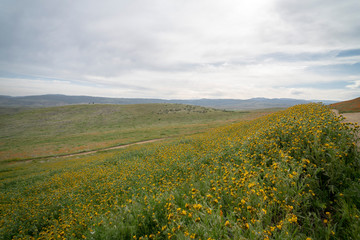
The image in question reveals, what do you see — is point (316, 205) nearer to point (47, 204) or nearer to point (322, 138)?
point (322, 138)

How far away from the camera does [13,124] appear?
69.8 m

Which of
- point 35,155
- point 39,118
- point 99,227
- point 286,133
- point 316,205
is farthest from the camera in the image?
point 39,118

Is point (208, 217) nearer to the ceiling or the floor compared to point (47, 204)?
nearer to the ceiling

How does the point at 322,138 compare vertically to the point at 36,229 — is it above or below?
above

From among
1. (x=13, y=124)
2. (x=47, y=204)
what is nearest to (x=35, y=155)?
(x=47, y=204)

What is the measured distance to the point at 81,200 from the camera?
774 centimetres

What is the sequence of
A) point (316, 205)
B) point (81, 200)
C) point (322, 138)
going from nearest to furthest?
point (316, 205) → point (322, 138) → point (81, 200)

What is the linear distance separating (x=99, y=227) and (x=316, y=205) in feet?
17.1

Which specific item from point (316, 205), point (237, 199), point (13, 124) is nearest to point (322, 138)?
point (316, 205)

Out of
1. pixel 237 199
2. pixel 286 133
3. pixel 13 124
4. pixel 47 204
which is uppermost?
pixel 286 133

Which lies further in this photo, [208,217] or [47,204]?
[47,204]

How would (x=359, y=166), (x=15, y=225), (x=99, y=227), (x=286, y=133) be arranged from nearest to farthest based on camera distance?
(x=359, y=166), (x=99, y=227), (x=286, y=133), (x=15, y=225)

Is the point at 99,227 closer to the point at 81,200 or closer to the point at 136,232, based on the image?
the point at 136,232

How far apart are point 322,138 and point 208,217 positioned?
4.21 meters
